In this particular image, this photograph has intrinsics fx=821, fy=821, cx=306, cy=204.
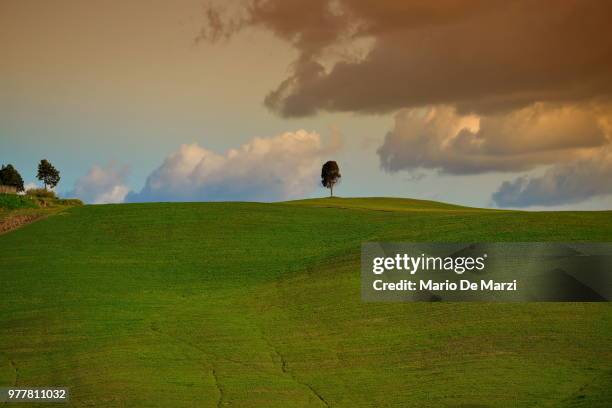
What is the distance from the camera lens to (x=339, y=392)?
2367cm

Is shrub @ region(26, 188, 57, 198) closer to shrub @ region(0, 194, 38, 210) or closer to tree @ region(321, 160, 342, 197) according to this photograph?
shrub @ region(0, 194, 38, 210)

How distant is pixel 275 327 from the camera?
1257 inches

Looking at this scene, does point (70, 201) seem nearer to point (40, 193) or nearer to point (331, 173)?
point (40, 193)

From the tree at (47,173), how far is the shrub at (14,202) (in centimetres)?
3704

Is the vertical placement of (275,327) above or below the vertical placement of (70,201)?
below

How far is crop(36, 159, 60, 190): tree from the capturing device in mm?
101500

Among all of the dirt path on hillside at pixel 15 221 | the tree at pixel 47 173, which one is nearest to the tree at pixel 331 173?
the tree at pixel 47 173

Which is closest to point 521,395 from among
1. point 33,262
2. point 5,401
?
point 5,401

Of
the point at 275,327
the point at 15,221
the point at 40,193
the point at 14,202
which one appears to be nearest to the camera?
the point at 275,327

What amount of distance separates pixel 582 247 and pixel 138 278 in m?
22.1

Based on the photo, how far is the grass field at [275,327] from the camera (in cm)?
2386

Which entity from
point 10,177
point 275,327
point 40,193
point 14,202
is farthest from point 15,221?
point 10,177

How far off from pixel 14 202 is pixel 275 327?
38140 mm

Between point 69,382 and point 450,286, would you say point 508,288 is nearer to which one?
point 450,286
